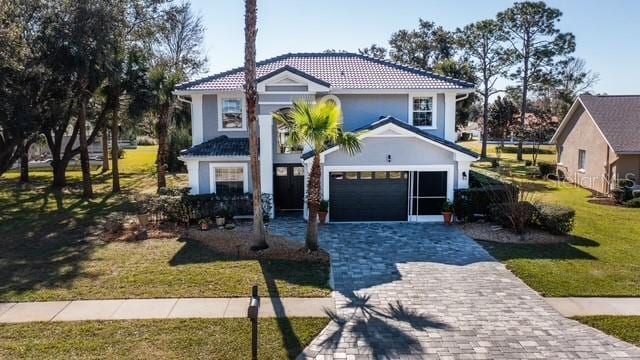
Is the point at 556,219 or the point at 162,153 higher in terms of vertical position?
the point at 162,153

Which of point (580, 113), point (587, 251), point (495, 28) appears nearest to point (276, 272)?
point (587, 251)

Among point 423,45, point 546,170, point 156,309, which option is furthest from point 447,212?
point 423,45

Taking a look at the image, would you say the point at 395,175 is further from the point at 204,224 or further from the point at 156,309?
the point at 156,309

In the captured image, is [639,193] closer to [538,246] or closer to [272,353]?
[538,246]

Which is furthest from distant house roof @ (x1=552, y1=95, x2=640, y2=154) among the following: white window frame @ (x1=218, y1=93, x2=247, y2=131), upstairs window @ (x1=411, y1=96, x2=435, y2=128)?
white window frame @ (x1=218, y1=93, x2=247, y2=131)

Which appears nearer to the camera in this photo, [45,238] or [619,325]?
[619,325]
